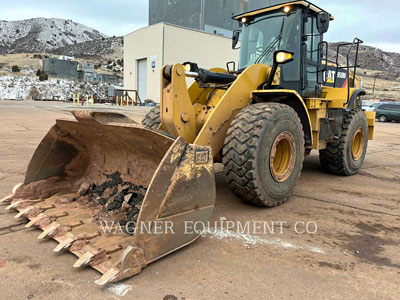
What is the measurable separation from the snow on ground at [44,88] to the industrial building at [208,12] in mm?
13798

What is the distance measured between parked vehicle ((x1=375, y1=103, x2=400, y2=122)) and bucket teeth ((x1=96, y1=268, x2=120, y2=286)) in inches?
1078

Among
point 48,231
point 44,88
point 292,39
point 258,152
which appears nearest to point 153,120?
point 258,152

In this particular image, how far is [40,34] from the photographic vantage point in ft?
387

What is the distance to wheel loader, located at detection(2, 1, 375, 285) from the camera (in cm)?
255

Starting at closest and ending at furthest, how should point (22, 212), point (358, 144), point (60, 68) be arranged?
1. point (22, 212)
2. point (358, 144)
3. point (60, 68)

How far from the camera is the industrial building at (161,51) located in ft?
99.2

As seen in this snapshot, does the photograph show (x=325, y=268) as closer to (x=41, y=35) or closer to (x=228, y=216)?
(x=228, y=216)

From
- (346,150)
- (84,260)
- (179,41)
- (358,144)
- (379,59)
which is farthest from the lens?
(379,59)

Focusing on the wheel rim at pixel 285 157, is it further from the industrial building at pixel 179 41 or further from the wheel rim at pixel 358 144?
the industrial building at pixel 179 41

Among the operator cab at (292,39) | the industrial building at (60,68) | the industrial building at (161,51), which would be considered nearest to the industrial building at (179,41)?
the industrial building at (161,51)

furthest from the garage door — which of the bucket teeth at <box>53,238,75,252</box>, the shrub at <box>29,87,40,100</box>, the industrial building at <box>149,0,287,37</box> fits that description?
the bucket teeth at <box>53,238,75,252</box>

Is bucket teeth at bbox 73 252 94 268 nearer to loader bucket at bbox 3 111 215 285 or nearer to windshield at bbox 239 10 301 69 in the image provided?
loader bucket at bbox 3 111 215 285

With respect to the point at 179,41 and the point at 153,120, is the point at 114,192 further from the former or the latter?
the point at 179,41

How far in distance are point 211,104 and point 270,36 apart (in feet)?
4.76
